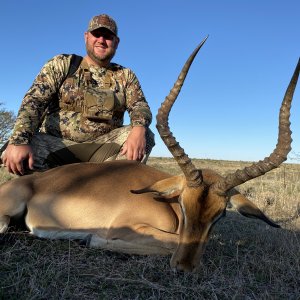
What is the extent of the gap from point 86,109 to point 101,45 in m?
1.16

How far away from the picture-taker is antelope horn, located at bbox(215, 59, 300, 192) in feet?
13.6

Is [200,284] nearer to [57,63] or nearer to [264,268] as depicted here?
[264,268]

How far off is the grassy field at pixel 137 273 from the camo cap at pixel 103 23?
362cm

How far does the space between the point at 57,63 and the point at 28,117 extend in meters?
1.04

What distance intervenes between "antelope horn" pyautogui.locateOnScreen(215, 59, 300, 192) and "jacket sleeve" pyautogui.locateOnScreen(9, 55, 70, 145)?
3064mm

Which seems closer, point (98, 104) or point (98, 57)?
point (98, 104)

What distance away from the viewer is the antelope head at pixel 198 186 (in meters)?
4.01

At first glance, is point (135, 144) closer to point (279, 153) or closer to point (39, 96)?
point (39, 96)

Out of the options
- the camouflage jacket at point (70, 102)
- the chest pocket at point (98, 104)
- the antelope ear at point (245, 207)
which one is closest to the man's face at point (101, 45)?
the camouflage jacket at point (70, 102)

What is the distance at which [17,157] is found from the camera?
592 centimetres

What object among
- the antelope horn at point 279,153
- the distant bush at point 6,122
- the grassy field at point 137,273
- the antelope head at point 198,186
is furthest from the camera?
the distant bush at point 6,122

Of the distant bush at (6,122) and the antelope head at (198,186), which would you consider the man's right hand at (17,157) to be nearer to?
the antelope head at (198,186)

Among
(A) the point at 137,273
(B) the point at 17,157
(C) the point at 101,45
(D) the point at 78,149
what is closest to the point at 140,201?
(A) the point at 137,273

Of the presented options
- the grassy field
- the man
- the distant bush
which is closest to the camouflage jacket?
the man
